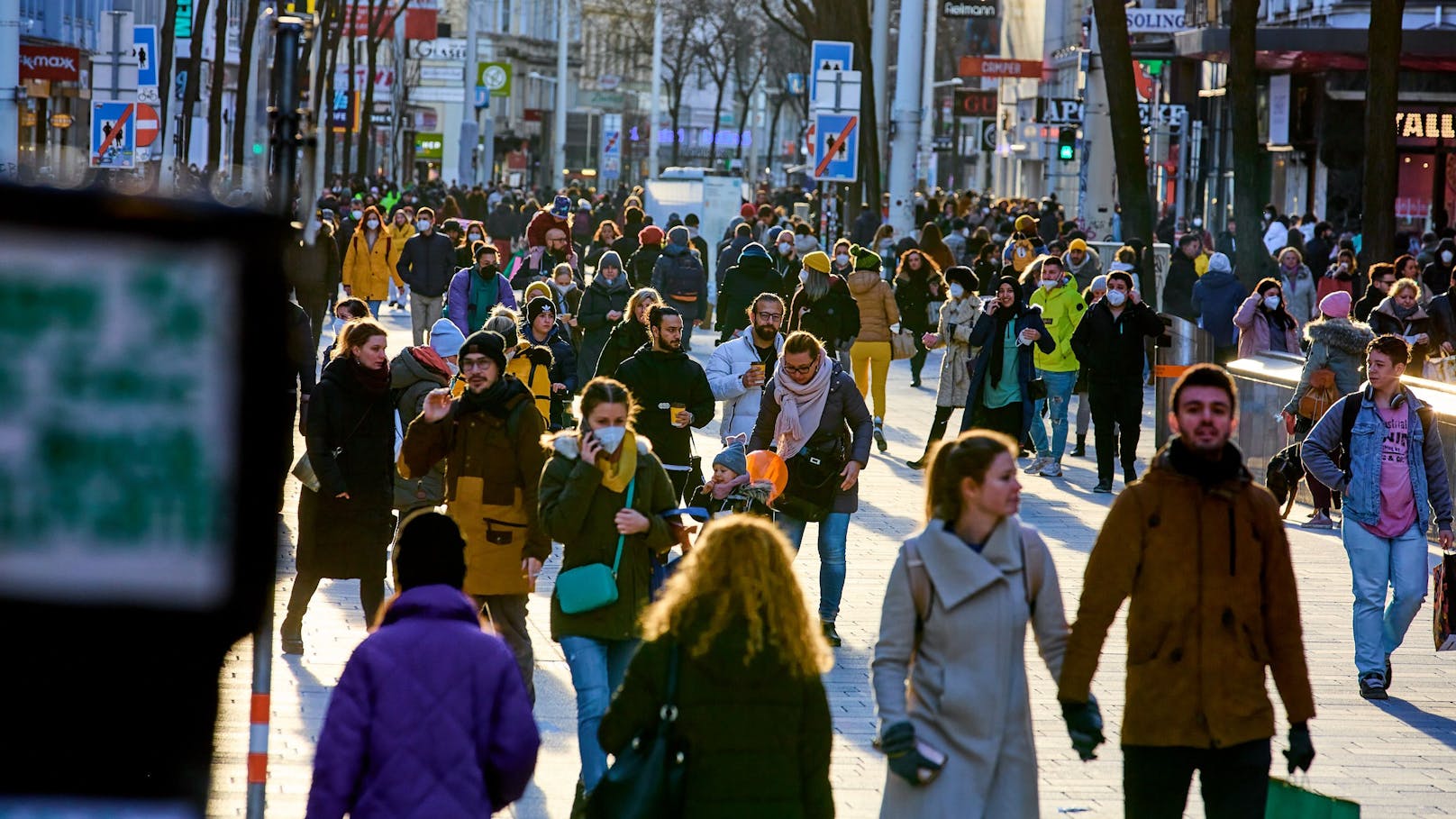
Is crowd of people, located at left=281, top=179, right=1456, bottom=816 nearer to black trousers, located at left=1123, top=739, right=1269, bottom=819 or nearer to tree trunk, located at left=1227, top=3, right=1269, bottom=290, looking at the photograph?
black trousers, located at left=1123, top=739, right=1269, bottom=819

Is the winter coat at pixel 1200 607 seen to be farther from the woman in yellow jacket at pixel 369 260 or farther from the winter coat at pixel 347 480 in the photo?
the woman in yellow jacket at pixel 369 260

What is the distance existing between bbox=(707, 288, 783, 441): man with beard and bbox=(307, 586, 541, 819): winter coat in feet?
23.9

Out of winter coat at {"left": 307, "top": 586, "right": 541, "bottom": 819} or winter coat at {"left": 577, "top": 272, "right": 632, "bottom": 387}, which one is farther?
winter coat at {"left": 577, "top": 272, "right": 632, "bottom": 387}

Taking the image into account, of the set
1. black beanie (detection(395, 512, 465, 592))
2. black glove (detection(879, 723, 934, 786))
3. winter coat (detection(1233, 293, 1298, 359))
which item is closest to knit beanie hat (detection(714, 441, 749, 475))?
black glove (detection(879, 723, 934, 786))

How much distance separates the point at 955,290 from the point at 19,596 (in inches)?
595

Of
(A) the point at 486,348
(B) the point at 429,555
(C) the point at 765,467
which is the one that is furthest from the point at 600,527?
(C) the point at 765,467

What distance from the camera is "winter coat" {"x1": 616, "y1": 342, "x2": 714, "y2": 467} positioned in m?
11.4

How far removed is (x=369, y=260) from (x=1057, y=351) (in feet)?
44.1

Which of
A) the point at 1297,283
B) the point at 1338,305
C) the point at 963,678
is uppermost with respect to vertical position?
the point at 1338,305

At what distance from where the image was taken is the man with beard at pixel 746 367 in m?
12.7

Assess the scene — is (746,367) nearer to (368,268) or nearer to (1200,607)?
(1200,607)

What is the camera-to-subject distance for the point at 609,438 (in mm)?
7754

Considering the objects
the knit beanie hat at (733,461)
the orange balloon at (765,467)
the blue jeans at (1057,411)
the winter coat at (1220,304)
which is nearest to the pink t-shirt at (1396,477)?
the orange balloon at (765,467)

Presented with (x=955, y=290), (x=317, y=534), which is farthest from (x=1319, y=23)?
(x=317, y=534)
